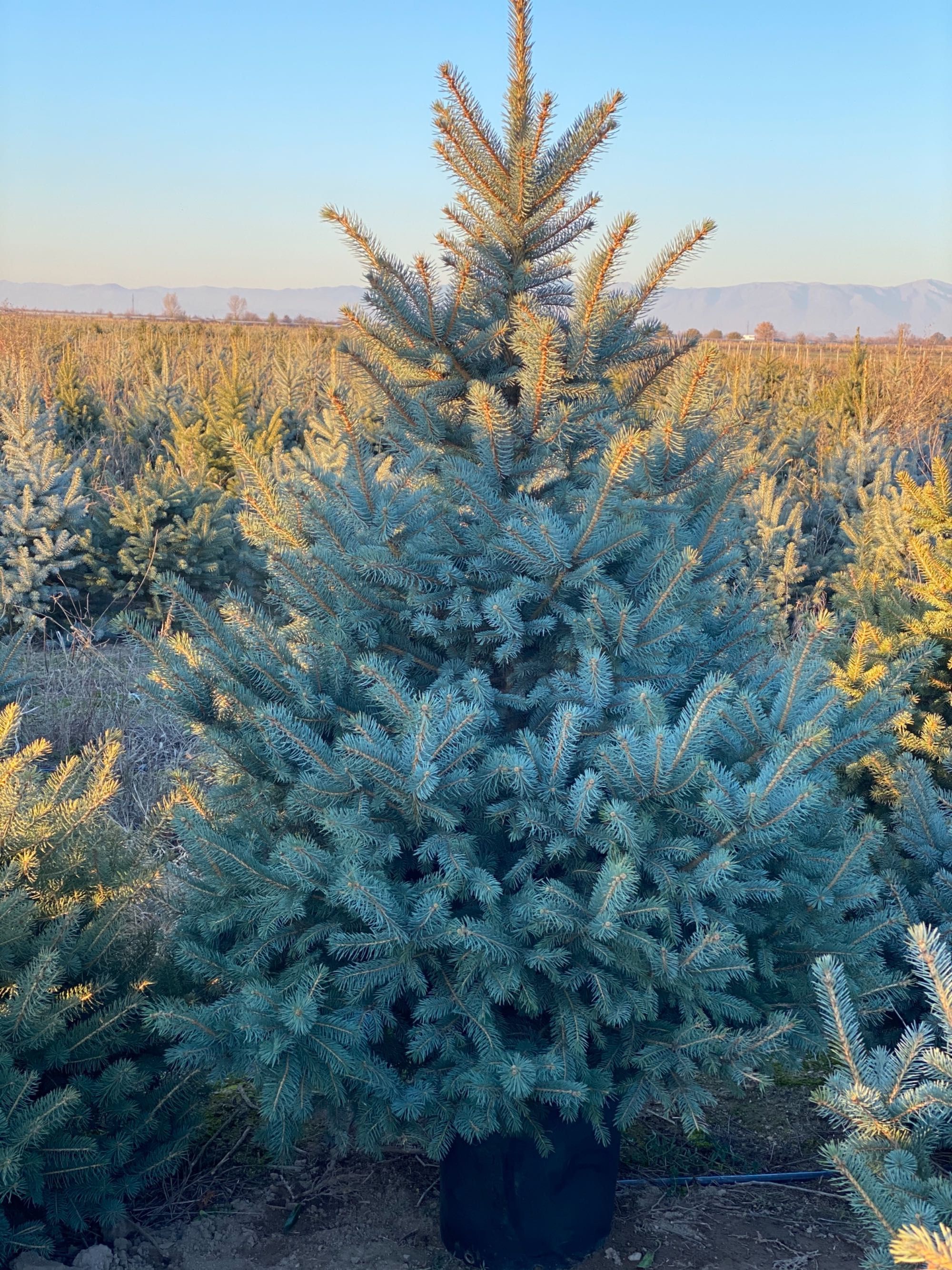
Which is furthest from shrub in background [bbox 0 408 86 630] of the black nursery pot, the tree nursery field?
the black nursery pot

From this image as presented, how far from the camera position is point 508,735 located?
242cm

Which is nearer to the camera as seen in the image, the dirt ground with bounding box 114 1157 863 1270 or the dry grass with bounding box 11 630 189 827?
the dirt ground with bounding box 114 1157 863 1270

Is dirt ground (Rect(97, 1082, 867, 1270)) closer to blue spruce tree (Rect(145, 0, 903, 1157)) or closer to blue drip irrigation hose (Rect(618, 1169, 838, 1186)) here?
blue drip irrigation hose (Rect(618, 1169, 838, 1186))

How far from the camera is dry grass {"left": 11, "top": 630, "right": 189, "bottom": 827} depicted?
17.9ft

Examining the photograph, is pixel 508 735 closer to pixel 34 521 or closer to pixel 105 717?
pixel 105 717

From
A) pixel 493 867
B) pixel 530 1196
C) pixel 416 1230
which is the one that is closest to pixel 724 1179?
pixel 530 1196

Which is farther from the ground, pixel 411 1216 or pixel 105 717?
pixel 105 717

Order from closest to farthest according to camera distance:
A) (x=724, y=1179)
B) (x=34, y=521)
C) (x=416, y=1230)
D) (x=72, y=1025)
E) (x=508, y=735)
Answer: (x=508, y=735) → (x=72, y=1025) → (x=416, y=1230) → (x=724, y=1179) → (x=34, y=521)

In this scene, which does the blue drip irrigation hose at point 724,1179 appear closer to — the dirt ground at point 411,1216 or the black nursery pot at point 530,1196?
the dirt ground at point 411,1216

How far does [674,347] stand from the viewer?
2770 mm

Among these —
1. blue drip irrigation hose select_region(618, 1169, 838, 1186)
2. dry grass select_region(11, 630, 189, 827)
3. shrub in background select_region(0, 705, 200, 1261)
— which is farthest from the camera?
dry grass select_region(11, 630, 189, 827)

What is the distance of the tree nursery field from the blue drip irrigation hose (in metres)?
0.01

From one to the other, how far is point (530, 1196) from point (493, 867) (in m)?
0.87

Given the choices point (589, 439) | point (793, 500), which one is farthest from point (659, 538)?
point (793, 500)
